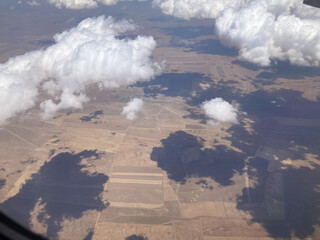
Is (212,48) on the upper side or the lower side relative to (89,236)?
upper

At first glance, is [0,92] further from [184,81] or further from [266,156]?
[266,156]

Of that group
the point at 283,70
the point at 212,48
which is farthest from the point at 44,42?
the point at 283,70

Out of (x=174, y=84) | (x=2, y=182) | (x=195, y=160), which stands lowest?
(x=2, y=182)

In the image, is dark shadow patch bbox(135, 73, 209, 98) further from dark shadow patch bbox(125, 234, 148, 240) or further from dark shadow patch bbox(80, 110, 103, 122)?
dark shadow patch bbox(125, 234, 148, 240)

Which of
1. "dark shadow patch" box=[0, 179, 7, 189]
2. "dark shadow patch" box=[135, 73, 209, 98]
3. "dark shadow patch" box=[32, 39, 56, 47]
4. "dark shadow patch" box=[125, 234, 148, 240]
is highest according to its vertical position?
"dark shadow patch" box=[32, 39, 56, 47]

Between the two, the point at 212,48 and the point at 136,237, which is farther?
the point at 212,48

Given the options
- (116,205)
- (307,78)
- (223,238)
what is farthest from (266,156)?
(307,78)

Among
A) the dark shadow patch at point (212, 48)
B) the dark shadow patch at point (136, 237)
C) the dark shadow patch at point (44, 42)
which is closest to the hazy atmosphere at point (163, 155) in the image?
the dark shadow patch at point (136, 237)

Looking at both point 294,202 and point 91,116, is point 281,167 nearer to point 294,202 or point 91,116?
point 294,202

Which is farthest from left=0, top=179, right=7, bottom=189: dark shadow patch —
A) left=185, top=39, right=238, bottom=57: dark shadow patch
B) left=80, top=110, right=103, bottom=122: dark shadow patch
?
left=185, top=39, right=238, bottom=57: dark shadow patch
